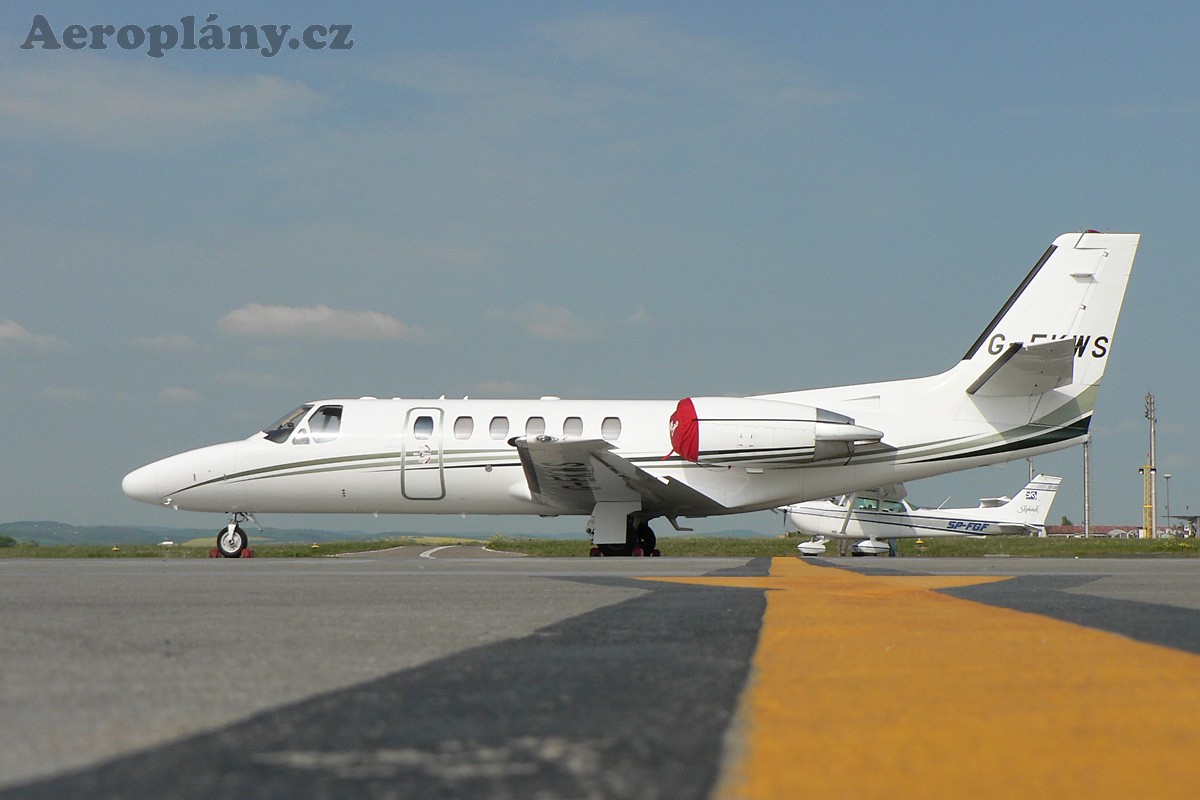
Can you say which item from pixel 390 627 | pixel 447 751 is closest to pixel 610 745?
pixel 447 751

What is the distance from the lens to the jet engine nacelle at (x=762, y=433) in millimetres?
21016

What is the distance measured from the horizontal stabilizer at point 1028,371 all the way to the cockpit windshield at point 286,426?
1231cm

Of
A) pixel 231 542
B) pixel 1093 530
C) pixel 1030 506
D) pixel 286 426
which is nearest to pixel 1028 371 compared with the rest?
pixel 286 426

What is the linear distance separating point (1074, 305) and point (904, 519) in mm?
25143

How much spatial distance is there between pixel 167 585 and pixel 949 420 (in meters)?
15.6

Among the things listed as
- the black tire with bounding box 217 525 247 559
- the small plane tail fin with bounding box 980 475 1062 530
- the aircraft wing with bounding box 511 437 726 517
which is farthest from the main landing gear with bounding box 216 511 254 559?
the small plane tail fin with bounding box 980 475 1062 530

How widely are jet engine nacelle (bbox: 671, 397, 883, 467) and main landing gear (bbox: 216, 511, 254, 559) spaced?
8.35 meters

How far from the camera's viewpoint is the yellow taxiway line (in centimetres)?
217

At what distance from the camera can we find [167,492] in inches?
922

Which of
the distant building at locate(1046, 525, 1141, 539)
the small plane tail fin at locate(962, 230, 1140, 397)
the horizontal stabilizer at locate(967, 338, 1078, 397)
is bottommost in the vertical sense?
the distant building at locate(1046, 525, 1141, 539)

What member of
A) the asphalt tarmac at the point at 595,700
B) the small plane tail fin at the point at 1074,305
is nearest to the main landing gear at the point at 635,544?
the small plane tail fin at the point at 1074,305

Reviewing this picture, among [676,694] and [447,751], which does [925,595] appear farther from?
[447,751]

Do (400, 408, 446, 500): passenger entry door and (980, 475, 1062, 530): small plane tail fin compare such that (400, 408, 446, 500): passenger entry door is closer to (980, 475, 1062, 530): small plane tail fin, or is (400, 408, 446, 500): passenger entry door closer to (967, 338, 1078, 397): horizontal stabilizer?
(967, 338, 1078, 397): horizontal stabilizer

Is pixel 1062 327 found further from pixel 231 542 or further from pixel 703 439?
pixel 231 542
